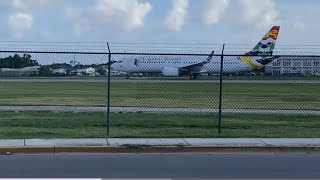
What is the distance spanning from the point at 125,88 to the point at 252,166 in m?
28.7

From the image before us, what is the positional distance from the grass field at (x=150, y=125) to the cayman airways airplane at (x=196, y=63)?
6.45 ft

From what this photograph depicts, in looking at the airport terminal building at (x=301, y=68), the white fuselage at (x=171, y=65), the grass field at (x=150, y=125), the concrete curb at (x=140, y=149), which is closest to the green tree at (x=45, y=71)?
the grass field at (x=150, y=125)

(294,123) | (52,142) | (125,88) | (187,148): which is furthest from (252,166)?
(125,88)

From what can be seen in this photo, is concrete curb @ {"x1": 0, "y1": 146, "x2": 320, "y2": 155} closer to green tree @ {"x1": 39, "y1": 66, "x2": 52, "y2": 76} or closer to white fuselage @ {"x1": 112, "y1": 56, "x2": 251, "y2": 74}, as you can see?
green tree @ {"x1": 39, "y1": 66, "x2": 52, "y2": 76}

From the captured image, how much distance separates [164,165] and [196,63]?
33.4 meters

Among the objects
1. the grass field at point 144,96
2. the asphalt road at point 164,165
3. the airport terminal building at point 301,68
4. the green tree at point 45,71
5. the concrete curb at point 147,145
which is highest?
the airport terminal building at point 301,68

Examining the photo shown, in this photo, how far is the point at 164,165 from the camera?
33.9ft

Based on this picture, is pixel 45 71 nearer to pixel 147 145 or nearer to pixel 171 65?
pixel 147 145

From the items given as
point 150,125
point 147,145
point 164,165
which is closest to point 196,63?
point 150,125

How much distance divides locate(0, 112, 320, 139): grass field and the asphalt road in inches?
102

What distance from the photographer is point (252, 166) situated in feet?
33.8

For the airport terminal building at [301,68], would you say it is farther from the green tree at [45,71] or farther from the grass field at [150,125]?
the green tree at [45,71]

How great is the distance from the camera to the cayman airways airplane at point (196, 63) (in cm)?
2736

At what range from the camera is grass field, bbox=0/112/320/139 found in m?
14.5
